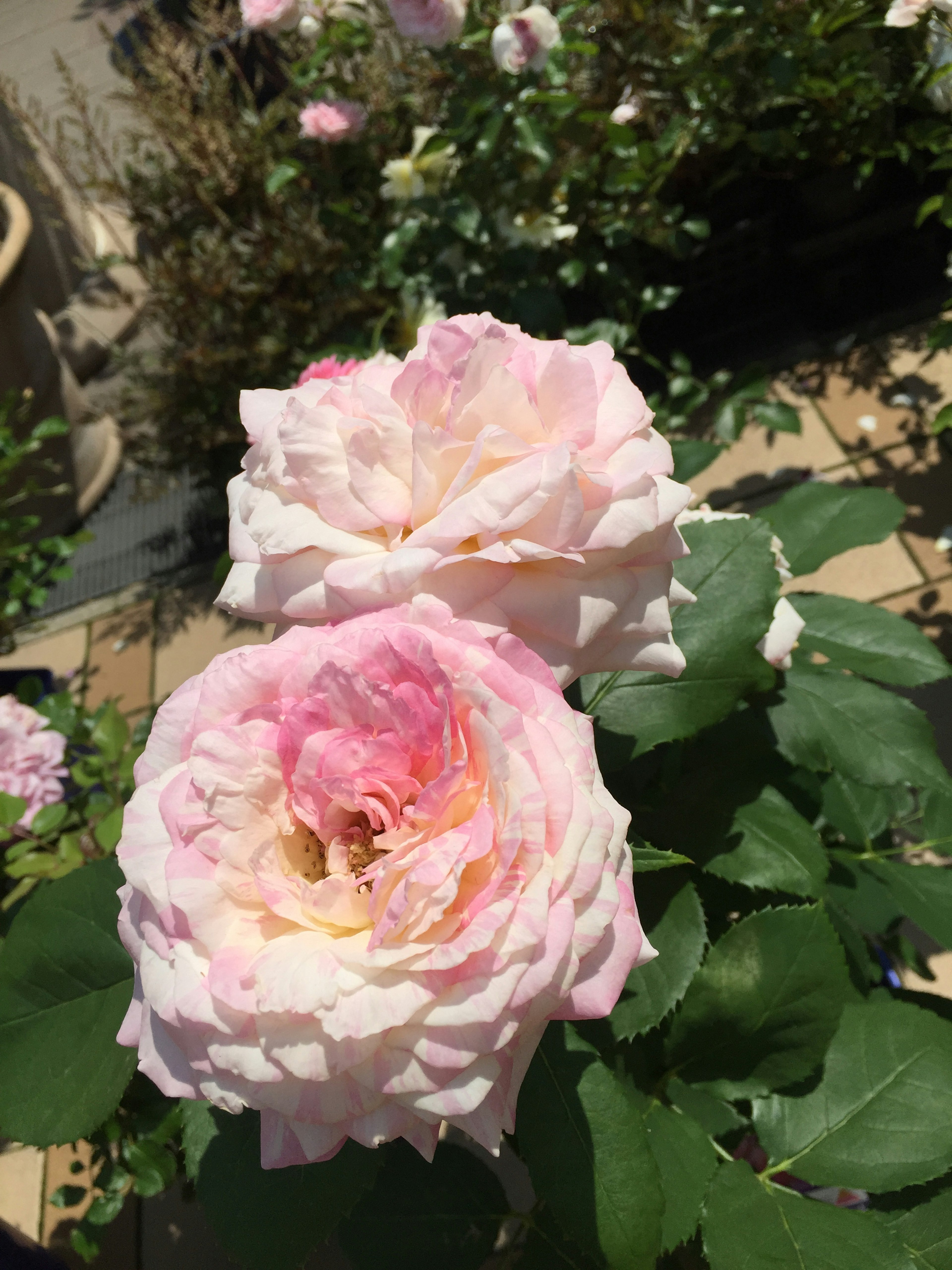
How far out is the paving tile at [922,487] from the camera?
1.94 metres

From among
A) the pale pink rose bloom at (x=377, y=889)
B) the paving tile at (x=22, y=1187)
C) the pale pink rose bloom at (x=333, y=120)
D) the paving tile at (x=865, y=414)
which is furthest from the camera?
the paving tile at (x=865, y=414)

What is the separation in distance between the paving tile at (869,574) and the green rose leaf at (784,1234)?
1431 millimetres

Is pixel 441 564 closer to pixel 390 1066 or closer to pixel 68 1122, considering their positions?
pixel 390 1066

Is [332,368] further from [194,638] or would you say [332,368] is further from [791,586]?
[194,638]

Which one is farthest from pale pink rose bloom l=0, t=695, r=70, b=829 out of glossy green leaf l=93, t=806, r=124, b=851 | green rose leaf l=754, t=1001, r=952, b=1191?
green rose leaf l=754, t=1001, r=952, b=1191

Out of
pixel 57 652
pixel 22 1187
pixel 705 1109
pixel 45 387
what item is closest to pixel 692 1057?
pixel 705 1109

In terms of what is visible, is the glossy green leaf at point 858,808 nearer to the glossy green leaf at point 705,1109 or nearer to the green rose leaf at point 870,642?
the green rose leaf at point 870,642

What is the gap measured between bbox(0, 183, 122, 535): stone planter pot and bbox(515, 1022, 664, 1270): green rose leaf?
245 centimetres

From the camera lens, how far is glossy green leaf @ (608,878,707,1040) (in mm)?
668

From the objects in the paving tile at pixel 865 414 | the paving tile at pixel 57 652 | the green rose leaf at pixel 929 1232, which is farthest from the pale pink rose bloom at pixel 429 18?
the paving tile at pixel 57 652

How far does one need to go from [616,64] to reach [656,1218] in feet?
7.07

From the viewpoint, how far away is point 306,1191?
0.53 metres

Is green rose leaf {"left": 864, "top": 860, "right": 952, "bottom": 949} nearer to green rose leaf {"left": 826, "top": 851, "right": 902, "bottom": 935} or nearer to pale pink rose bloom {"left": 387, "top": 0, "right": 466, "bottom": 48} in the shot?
green rose leaf {"left": 826, "top": 851, "right": 902, "bottom": 935}

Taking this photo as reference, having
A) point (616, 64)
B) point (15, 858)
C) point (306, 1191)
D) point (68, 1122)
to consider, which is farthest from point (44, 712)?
point (616, 64)
